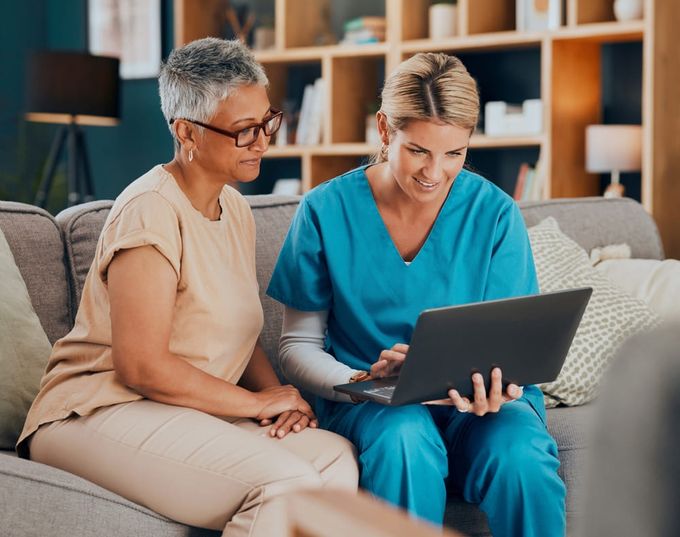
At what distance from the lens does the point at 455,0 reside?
463 cm

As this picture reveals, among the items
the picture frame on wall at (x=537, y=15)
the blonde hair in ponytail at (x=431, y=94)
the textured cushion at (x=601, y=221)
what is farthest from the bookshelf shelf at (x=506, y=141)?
the blonde hair in ponytail at (x=431, y=94)

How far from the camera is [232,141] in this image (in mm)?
1729

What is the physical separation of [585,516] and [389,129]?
140cm

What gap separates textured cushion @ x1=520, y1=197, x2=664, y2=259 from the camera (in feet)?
8.63

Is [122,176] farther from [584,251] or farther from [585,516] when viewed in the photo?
[585,516]

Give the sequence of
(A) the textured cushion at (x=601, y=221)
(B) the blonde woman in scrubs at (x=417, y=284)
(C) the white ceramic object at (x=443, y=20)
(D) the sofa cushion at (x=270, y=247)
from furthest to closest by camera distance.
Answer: (C) the white ceramic object at (x=443, y=20)
(A) the textured cushion at (x=601, y=221)
(D) the sofa cushion at (x=270, y=247)
(B) the blonde woman in scrubs at (x=417, y=284)

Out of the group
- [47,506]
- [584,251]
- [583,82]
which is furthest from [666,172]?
[47,506]

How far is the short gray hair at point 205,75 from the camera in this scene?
1726 mm

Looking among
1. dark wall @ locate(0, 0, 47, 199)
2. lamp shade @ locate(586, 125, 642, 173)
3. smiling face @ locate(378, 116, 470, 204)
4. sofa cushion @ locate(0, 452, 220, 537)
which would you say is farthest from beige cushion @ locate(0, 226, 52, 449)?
dark wall @ locate(0, 0, 47, 199)

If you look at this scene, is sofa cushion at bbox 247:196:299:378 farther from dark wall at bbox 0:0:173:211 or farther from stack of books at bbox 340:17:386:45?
dark wall at bbox 0:0:173:211

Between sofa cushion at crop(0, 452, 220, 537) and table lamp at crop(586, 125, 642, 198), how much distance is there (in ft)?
9.39

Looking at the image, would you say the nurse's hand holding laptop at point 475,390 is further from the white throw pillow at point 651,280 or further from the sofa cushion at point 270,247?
the white throw pillow at point 651,280

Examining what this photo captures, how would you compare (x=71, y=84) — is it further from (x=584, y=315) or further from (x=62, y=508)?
(x=62, y=508)

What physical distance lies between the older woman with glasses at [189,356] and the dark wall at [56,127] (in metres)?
3.98
